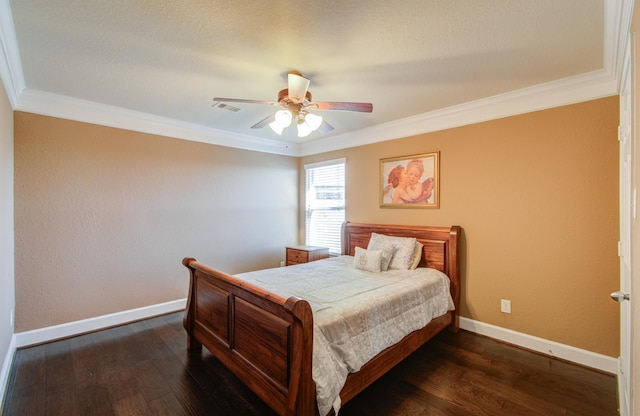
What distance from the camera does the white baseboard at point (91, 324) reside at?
9.49 ft

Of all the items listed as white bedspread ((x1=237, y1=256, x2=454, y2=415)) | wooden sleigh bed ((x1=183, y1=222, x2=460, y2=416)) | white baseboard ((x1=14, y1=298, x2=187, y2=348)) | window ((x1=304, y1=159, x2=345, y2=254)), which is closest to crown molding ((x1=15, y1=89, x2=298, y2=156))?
window ((x1=304, y1=159, x2=345, y2=254))

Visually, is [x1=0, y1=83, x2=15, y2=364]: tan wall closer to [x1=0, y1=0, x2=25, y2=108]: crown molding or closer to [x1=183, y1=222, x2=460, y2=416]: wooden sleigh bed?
[x1=0, y1=0, x2=25, y2=108]: crown molding

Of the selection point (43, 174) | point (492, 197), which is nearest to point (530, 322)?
point (492, 197)

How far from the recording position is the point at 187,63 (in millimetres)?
2348

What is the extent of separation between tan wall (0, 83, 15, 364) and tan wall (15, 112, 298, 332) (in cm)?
17

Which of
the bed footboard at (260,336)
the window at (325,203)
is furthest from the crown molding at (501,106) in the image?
the bed footboard at (260,336)

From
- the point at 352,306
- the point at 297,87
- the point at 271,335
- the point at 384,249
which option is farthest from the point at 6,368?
the point at 384,249

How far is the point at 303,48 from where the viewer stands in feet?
6.94

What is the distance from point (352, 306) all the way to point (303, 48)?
1.92 m

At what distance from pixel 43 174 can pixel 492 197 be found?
4.78 metres

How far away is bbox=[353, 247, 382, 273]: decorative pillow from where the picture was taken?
325 cm

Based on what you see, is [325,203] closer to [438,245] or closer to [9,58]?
[438,245]

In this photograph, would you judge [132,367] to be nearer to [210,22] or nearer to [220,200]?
[220,200]

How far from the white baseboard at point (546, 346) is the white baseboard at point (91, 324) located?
147 inches
